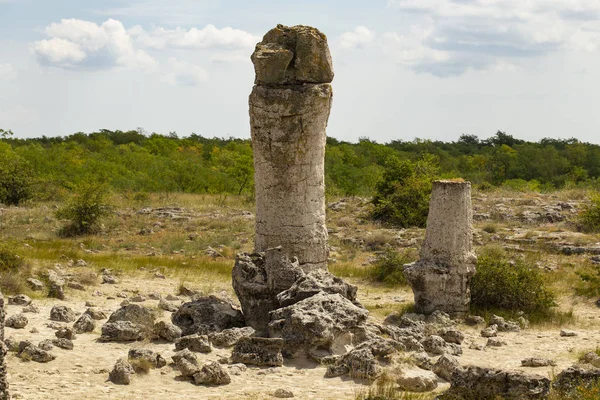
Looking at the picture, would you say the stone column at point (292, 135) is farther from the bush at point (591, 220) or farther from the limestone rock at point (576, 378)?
the bush at point (591, 220)

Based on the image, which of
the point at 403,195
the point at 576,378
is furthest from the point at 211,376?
the point at 403,195

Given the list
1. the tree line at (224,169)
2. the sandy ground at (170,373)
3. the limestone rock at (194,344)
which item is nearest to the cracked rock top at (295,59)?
the limestone rock at (194,344)

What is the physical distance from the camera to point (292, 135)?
11.6 meters

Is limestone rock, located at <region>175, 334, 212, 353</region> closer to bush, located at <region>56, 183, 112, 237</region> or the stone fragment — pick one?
the stone fragment

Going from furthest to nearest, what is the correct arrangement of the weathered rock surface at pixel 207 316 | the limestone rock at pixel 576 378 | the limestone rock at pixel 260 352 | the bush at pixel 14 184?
the bush at pixel 14 184, the weathered rock surface at pixel 207 316, the limestone rock at pixel 260 352, the limestone rock at pixel 576 378

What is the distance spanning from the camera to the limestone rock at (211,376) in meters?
8.87

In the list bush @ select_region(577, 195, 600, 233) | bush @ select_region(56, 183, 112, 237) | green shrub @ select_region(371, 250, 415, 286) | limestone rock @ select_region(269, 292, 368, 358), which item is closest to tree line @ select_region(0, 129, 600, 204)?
bush @ select_region(577, 195, 600, 233)

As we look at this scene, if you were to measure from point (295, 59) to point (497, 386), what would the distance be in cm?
577

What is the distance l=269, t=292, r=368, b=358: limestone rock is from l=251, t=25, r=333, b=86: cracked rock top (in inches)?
127

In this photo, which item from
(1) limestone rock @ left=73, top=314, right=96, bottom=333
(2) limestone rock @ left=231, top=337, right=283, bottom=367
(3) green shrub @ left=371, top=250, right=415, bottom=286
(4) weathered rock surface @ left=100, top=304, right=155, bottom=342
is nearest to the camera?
(2) limestone rock @ left=231, top=337, right=283, bottom=367

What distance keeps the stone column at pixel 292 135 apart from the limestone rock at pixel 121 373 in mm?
3592

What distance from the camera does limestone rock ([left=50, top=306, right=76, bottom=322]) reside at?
1128 centimetres

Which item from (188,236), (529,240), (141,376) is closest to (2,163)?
(188,236)

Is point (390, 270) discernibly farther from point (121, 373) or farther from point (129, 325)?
point (121, 373)
